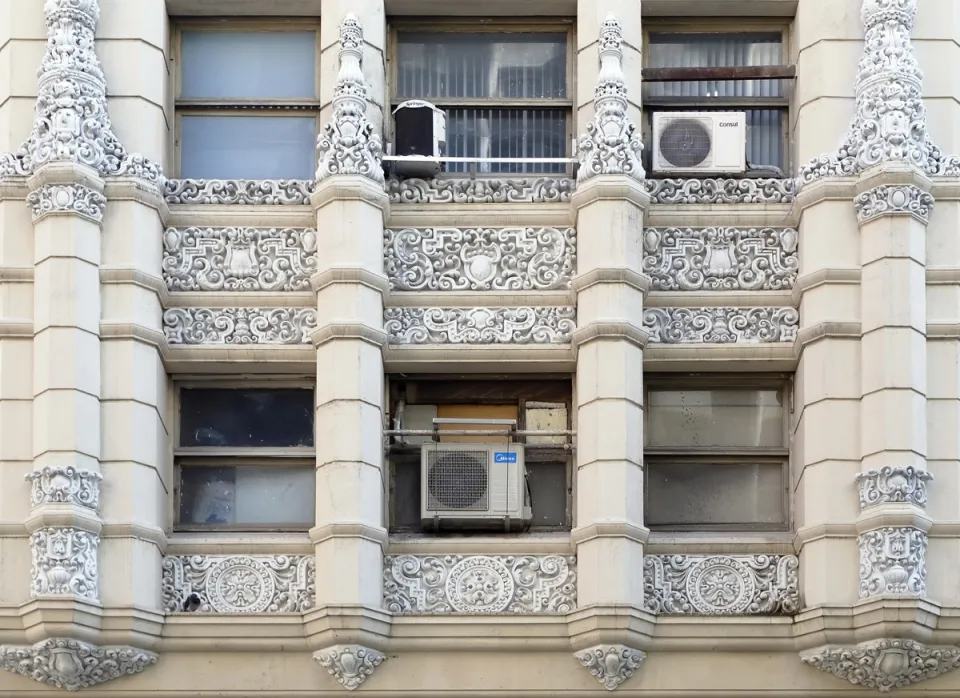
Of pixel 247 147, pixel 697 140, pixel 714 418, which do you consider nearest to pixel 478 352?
pixel 714 418

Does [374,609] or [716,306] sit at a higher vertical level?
[716,306]

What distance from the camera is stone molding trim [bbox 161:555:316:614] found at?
1010 inches

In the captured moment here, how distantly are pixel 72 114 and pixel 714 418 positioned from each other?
693 cm

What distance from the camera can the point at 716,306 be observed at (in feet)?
87.1

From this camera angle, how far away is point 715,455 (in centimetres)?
2666

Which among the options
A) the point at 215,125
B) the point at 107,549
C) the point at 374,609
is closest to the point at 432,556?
the point at 374,609

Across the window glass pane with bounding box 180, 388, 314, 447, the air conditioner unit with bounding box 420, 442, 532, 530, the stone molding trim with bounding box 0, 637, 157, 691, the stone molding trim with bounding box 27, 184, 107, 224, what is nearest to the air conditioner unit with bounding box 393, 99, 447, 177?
the window glass pane with bounding box 180, 388, 314, 447

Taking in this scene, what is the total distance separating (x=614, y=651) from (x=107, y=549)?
4775 mm

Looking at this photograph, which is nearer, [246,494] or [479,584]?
[479,584]

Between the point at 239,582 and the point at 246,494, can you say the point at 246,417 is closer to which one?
the point at 246,494

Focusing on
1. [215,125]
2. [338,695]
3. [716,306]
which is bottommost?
[338,695]

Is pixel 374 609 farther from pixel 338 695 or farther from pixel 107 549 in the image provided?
pixel 107 549

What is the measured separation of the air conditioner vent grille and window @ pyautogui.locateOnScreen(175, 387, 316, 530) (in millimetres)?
1245

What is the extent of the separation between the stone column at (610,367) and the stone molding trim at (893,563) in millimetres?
2110
